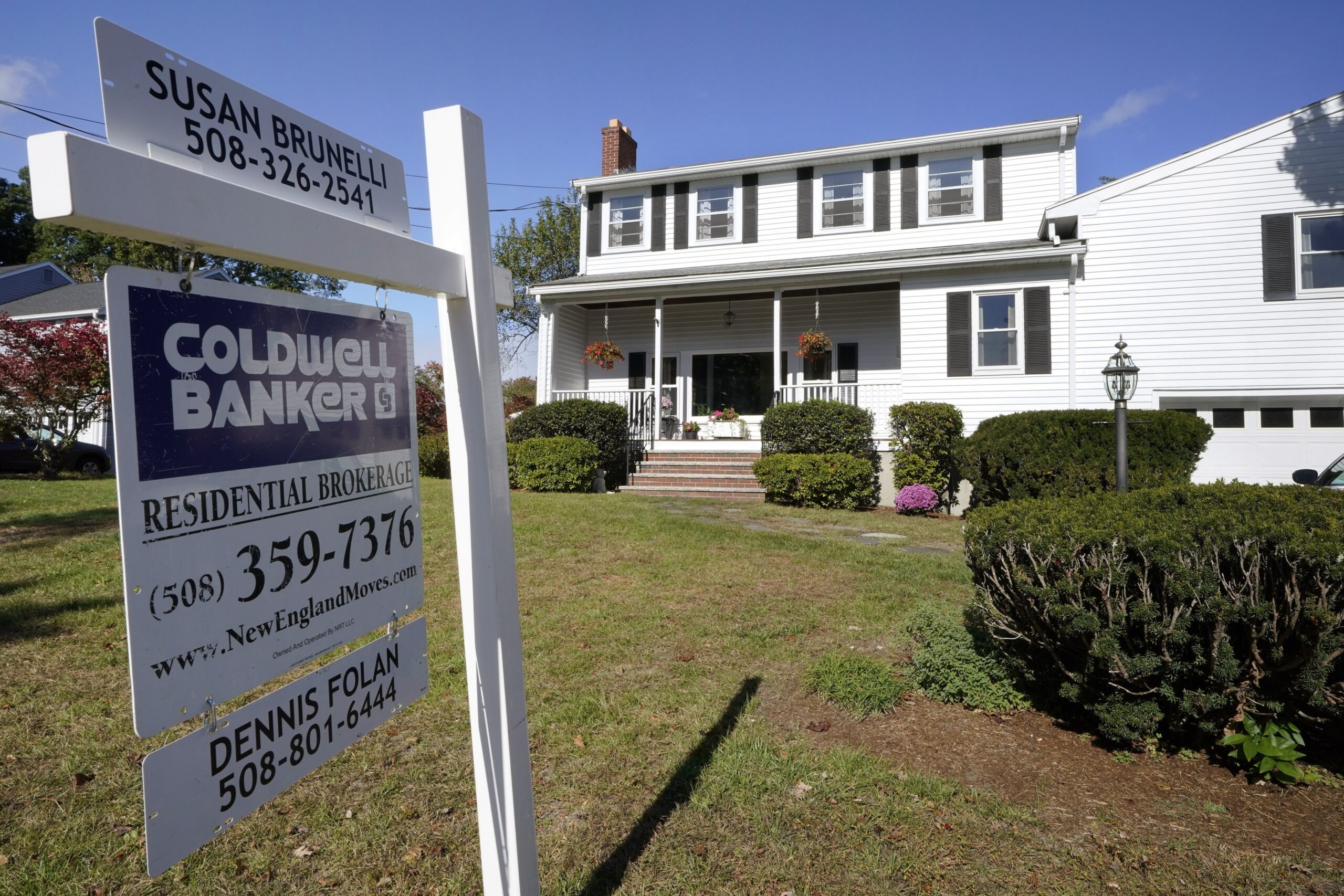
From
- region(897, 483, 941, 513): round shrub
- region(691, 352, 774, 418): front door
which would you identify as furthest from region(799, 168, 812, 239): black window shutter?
region(897, 483, 941, 513): round shrub

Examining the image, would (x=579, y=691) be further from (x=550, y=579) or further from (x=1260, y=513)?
(x=1260, y=513)

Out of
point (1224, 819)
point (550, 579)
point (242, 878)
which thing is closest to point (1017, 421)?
point (550, 579)

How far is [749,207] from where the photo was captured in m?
17.0

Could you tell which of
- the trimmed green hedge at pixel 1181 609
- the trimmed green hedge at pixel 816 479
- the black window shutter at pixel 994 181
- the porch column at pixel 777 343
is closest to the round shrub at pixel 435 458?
the porch column at pixel 777 343

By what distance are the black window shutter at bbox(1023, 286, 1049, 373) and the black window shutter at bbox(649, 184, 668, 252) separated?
7477 mm

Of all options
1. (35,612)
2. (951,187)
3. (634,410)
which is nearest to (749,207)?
(951,187)

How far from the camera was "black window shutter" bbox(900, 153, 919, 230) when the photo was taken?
15.7 m

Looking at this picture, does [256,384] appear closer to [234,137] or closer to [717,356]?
[234,137]

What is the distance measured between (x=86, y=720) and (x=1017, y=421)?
10963 millimetres

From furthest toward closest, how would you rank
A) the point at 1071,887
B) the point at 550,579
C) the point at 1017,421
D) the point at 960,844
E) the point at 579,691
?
the point at 1017,421 → the point at 550,579 → the point at 579,691 → the point at 960,844 → the point at 1071,887

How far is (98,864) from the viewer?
269 cm

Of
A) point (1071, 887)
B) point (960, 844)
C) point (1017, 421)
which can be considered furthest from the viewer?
point (1017, 421)

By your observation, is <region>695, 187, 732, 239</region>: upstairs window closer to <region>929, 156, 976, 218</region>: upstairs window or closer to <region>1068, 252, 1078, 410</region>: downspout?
A: <region>929, 156, 976, 218</region>: upstairs window

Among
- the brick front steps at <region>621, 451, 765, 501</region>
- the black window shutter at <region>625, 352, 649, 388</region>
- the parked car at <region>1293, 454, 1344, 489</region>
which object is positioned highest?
the black window shutter at <region>625, 352, 649, 388</region>
